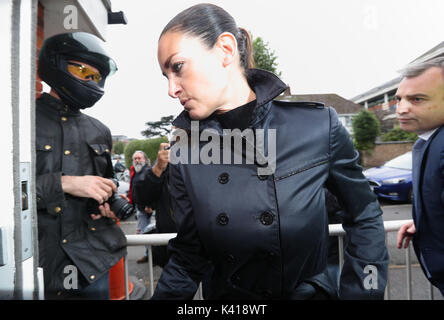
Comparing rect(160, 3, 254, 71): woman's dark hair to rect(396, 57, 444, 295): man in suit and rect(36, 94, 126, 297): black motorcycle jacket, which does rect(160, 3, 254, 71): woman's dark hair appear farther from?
rect(396, 57, 444, 295): man in suit

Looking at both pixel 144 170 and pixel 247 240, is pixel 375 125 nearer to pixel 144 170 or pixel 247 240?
pixel 144 170

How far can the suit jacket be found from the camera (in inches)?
45.7

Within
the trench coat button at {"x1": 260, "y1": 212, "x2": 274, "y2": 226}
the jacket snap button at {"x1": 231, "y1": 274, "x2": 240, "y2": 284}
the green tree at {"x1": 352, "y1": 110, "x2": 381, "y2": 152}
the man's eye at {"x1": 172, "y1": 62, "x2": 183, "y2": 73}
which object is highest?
the green tree at {"x1": 352, "y1": 110, "x2": 381, "y2": 152}

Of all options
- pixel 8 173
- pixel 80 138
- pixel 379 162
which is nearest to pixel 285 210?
pixel 8 173

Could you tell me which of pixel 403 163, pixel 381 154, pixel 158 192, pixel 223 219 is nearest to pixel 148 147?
pixel 158 192

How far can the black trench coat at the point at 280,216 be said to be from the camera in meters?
0.92

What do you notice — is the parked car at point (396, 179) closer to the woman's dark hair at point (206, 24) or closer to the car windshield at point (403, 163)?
the car windshield at point (403, 163)

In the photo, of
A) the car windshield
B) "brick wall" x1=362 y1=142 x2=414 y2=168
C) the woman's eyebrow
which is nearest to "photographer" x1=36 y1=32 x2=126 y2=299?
the woman's eyebrow

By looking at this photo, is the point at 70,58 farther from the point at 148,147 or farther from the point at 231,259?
the point at 148,147

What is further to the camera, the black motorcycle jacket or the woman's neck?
the black motorcycle jacket

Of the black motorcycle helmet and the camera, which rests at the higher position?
the black motorcycle helmet

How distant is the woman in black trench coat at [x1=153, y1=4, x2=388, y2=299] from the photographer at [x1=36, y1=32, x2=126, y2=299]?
545 mm

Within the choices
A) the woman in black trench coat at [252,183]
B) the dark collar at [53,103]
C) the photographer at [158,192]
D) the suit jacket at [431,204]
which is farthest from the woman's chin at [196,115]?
the photographer at [158,192]
